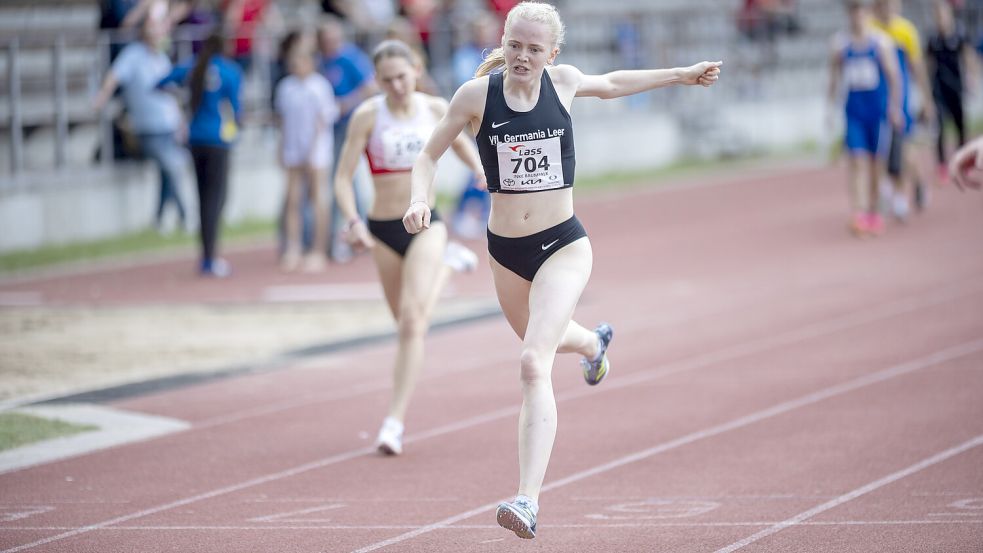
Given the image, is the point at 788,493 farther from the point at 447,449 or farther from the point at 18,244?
the point at 18,244

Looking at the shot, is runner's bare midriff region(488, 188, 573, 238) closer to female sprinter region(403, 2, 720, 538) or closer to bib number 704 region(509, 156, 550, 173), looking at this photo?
female sprinter region(403, 2, 720, 538)

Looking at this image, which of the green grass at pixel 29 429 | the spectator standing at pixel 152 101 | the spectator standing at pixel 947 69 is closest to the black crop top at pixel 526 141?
the green grass at pixel 29 429

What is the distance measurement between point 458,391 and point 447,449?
164 cm

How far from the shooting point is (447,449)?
26.0 feet

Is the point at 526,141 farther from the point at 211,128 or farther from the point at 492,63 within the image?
the point at 211,128

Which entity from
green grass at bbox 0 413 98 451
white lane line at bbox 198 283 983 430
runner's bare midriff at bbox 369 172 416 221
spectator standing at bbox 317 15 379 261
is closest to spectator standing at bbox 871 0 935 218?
white lane line at bbox 198 283 983 430

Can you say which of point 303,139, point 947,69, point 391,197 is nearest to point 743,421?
point 391,197

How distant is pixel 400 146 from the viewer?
810 cm

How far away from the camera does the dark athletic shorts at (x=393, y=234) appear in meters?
8.03

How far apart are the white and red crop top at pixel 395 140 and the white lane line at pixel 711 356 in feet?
6.38

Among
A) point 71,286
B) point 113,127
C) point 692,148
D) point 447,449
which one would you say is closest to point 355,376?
point 447,449

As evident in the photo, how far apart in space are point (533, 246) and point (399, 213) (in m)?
1.98

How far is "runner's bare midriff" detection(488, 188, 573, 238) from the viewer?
6.26 meters

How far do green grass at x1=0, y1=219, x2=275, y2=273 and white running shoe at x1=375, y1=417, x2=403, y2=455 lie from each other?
8498 millimetres
